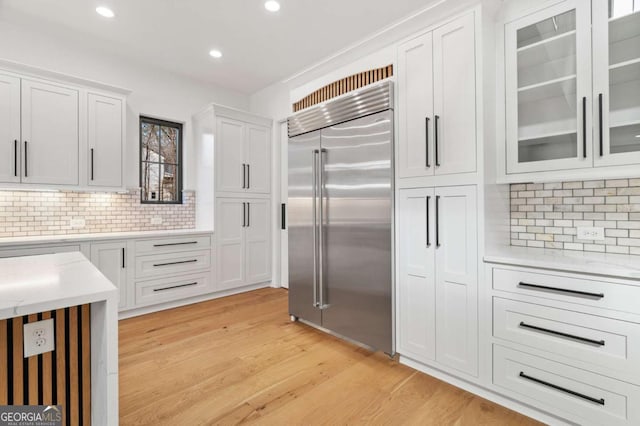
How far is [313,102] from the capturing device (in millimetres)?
3070

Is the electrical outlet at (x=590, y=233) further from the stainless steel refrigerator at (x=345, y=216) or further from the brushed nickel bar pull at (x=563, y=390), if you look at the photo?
the stainless steel refrigerator at (x=345, y=216)

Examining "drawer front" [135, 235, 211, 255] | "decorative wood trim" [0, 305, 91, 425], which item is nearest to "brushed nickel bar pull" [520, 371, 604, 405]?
"decorative wood trim" [0, 305, 91, 425]

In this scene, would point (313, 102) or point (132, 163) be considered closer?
point (313, 102)

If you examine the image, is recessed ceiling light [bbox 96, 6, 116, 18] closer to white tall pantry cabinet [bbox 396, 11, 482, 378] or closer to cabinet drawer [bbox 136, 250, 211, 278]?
cabinet drawer [bbox 136, 250, 211, 278]

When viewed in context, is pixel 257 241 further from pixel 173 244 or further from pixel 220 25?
pixel 220 25

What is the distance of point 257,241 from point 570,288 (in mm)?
3554

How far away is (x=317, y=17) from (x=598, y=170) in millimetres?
2545

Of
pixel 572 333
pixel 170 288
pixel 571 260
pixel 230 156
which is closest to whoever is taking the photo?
pixel 572 333

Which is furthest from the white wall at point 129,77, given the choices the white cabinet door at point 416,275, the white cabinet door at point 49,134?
the white cabinet door at point 416,275

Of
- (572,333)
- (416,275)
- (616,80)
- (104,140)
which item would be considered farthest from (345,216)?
(104,140)

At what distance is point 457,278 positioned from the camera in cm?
201

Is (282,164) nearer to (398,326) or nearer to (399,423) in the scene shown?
(398,326)

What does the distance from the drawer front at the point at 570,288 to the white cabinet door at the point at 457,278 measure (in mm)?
180

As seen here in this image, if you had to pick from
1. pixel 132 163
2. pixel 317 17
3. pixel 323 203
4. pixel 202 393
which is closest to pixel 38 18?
pixel 132 163
